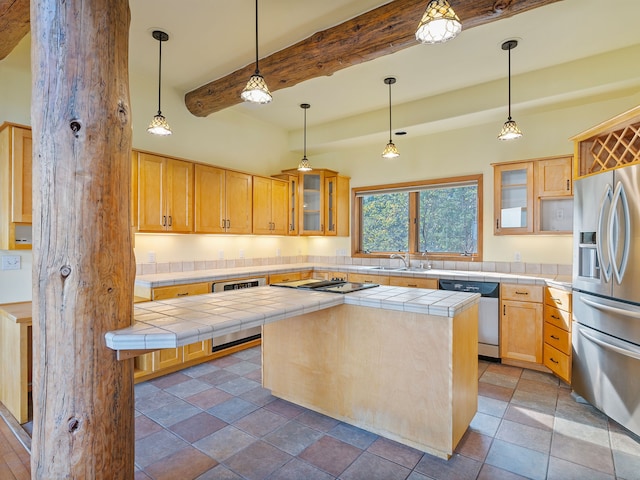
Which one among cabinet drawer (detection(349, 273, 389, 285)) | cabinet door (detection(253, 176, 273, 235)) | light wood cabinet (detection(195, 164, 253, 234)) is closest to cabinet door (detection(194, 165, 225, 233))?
light wood cabinet (detection(195, 164, 253, 234))

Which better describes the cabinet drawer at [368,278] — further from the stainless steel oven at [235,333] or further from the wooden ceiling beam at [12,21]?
the wooden ceiling beam at [12,21]

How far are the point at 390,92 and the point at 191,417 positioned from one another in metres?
3.82

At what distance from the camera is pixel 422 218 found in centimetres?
480

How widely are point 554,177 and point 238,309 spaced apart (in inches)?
141

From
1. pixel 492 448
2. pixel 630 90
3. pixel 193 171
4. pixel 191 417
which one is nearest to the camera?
pixel 492 448

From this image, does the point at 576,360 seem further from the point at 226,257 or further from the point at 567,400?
the point at 226,257

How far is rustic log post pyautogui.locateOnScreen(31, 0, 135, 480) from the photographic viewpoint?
4.49 ft

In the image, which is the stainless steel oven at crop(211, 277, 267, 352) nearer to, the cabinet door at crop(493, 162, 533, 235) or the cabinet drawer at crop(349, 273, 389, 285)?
the cabinet drawer at crop(349, 273, 389, 285)

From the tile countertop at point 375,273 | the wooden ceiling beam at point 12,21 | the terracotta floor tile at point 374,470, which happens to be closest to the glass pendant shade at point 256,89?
the wooden ceiling beam at point 12,21

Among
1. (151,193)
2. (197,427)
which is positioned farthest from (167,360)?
(151,193)

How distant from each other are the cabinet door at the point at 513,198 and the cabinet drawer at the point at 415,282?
39.1 inches

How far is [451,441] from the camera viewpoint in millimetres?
2021

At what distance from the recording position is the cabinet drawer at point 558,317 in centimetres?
306

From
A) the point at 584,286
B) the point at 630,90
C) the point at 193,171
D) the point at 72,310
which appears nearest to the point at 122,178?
the point at 72,310
